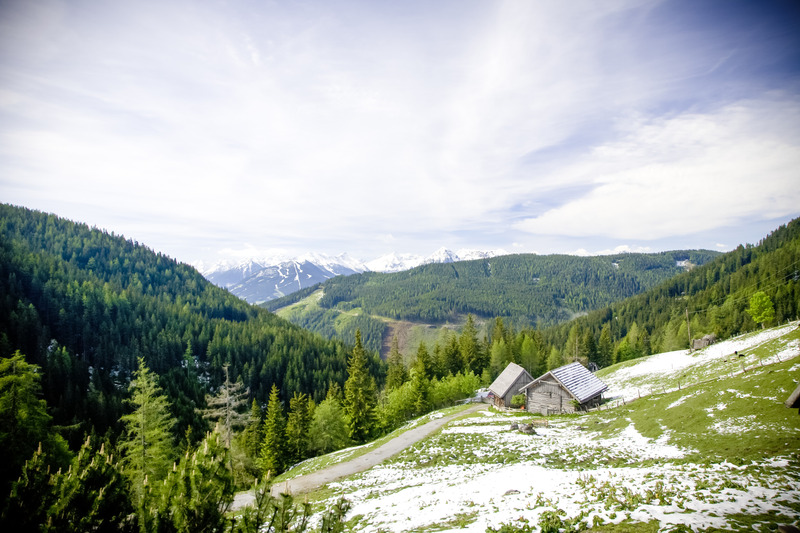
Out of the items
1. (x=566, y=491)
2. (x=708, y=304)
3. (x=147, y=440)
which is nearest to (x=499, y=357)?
(x=566, y=491)

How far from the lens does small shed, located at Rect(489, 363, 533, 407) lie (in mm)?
54594

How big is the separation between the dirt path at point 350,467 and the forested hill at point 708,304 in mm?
50494

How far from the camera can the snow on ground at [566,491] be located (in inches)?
452

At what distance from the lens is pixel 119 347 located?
95.4 metres

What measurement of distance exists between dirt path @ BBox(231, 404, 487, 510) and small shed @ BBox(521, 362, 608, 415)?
46.7 feet

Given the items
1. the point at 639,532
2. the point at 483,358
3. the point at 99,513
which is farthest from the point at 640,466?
the point at 483,358

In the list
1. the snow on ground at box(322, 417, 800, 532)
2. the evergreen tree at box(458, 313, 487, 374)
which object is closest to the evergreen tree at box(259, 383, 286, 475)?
the snow on ground at box(322, 417, 800, 532)

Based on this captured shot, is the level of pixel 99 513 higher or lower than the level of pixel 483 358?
higher

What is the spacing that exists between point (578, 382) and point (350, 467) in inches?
1277

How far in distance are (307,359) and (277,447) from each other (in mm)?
69828

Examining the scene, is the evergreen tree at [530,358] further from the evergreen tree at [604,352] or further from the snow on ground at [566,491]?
the snow on ground at [566,491]

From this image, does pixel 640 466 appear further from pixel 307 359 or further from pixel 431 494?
pixel 307 359

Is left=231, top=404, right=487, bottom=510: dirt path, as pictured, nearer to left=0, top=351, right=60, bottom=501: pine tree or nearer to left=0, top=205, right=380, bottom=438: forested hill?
left=0, top=351, right=60, bottom=501: pine tree

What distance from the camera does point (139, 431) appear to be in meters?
29.2
